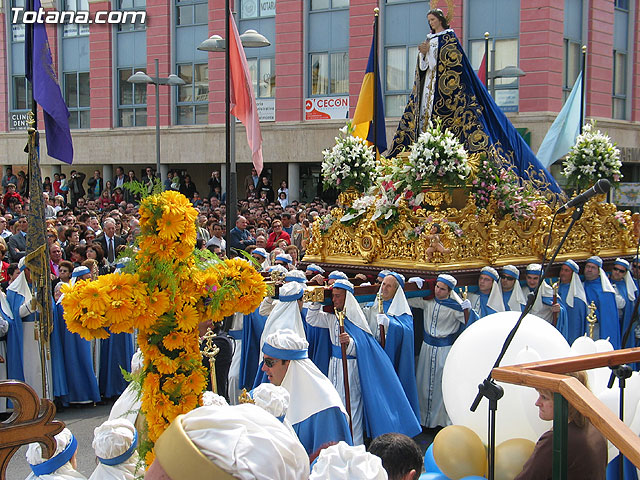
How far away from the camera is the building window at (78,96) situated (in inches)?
1060

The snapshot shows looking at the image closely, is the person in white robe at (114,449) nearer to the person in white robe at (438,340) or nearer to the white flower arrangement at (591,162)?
the person in white robe at (438,340)

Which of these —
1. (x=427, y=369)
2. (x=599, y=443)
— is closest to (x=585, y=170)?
(x=427, y=369)

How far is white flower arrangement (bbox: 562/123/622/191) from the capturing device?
439 inches

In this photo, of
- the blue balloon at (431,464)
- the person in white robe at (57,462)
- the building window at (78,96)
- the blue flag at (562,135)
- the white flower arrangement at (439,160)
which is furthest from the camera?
the building window at (78,96)

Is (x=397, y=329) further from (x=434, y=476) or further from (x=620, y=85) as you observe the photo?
(x=620, y=85)

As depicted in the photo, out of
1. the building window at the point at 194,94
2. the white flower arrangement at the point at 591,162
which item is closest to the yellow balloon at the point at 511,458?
the white flower arrangement at the point at 591,162

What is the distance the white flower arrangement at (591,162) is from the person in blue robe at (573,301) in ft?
5.57

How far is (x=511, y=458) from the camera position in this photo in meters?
4.12

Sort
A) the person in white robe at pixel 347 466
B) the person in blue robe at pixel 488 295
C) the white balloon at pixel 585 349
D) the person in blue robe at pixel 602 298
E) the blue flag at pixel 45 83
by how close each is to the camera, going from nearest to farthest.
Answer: the person in white robe at pixel 347 466, the white balloon at pixel 585 349, the blue flag at pixel 45 83, the person in blue robe at pixel 488 295, the person in blue robe at pixel 602 298

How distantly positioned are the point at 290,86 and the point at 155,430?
20811 mm

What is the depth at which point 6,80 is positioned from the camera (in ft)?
91.1

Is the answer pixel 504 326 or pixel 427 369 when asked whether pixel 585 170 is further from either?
pixel 504 326

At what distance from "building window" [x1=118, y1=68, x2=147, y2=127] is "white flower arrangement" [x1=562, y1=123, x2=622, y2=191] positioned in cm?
1731

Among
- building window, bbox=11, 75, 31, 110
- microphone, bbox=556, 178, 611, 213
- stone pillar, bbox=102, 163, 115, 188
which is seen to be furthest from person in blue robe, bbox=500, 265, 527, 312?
building window, bbox=11, 75, 31, 110
